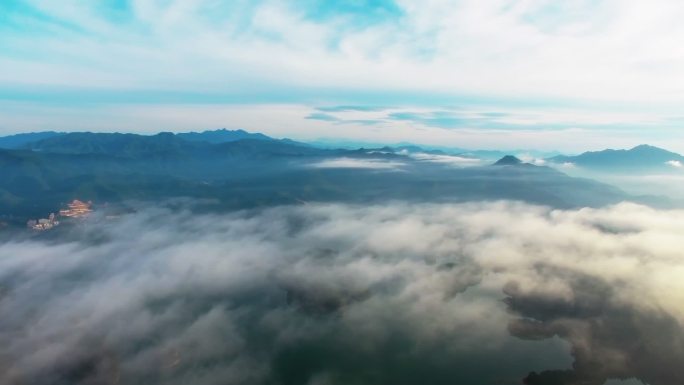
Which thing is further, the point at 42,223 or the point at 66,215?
the point at 66,215

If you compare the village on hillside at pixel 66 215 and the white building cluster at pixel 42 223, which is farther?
the village on hillside at pixel 66 215

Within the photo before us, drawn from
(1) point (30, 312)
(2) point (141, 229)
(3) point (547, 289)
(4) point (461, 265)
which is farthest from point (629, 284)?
(2) point (141, 229)

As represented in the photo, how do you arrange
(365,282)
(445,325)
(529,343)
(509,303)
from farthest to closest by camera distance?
(365,282) < (509,303) < (445,325) < (529,343)

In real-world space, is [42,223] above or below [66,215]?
above

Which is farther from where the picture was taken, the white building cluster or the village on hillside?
the village on hillside

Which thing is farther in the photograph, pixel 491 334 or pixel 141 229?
pixel 141 229

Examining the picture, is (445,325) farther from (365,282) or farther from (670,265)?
(670,265)

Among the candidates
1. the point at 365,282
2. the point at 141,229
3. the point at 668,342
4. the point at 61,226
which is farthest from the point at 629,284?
the point at 61,226

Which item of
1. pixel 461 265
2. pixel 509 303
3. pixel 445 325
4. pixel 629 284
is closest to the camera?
pixel 445 325

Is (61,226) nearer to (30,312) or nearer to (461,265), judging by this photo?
(30,312)
